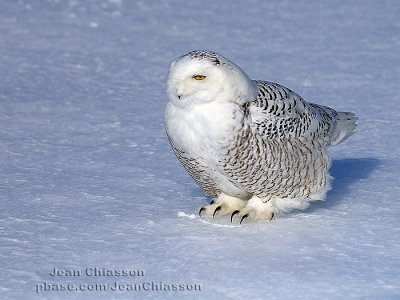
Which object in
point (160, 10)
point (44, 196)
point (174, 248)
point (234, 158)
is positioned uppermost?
point (234, 158)

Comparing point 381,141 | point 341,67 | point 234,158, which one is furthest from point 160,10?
point 234,158

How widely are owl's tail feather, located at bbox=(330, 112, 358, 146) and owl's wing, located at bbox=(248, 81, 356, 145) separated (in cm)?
5

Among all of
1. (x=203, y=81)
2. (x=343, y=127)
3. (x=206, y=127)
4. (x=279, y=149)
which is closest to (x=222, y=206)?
(x=279, y=149)

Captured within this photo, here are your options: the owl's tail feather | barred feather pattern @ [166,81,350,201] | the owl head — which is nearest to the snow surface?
barred feather pattern @ [166,81,350,201]

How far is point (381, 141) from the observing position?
6719mm

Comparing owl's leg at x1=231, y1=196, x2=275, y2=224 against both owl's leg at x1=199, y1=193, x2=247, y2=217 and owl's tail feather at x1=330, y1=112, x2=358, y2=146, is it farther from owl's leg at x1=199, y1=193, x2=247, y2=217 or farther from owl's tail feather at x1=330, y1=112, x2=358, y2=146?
owl's tail feather at x1=330, y1=112, x2=358, y2=146

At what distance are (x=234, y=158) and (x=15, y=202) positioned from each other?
4.62 feet

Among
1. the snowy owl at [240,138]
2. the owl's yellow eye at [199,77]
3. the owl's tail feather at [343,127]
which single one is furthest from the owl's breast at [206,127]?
the owl's tail feather at [343,127]

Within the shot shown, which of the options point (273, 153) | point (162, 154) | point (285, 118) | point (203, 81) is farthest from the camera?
point (162, 154)

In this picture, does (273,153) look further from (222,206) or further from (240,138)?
(222,206)

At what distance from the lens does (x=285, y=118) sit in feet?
16.8

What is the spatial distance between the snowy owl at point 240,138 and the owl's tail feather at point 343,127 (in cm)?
33

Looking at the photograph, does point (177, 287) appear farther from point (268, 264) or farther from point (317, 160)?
point (317, 160)

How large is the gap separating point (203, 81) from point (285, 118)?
521 mm
